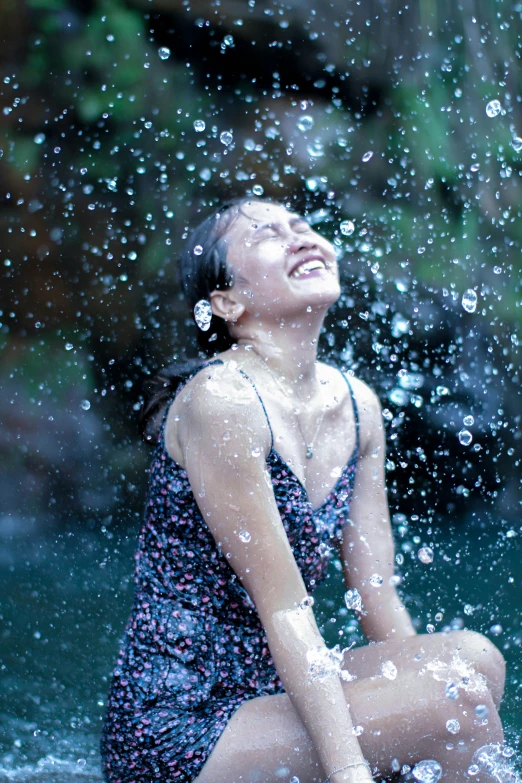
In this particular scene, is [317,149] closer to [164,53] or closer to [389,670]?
[164,53]

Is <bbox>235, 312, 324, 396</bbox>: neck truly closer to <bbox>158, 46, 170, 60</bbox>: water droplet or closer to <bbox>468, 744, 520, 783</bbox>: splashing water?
<bbox>468, 744, 520, 783</bbox>: splashing water

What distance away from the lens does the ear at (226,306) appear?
1.78 m

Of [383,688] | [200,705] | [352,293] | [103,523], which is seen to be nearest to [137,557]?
[200,705]

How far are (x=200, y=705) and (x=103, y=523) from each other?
275 cm

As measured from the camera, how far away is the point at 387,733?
148 cm

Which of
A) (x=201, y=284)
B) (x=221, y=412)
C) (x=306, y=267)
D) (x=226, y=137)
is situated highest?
(x=226, y=137)

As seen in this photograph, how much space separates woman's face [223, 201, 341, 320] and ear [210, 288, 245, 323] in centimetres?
1

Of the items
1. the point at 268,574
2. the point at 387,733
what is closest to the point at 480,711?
the point at 387,733

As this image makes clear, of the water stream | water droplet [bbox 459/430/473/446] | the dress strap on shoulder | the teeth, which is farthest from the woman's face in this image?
water droplet [bbox 459/430/473/446]

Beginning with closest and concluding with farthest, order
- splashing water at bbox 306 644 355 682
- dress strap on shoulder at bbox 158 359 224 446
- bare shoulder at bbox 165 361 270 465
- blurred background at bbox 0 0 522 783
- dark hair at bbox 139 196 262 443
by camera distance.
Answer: splashing water at bbox 306 644 355 682, bare shoulder at bbox 165 361 270 465, dress strap on shoulder at bbox 158 359 224 446, dark hair at bbox 139 196 262 443, blurred background at bbox 0 0 522 783

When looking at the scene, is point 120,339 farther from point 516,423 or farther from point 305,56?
point 516,423

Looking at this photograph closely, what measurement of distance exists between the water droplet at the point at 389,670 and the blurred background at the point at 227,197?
2.33 metres

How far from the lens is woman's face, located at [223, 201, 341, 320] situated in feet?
5.64

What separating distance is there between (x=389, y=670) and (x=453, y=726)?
0.15 metres
